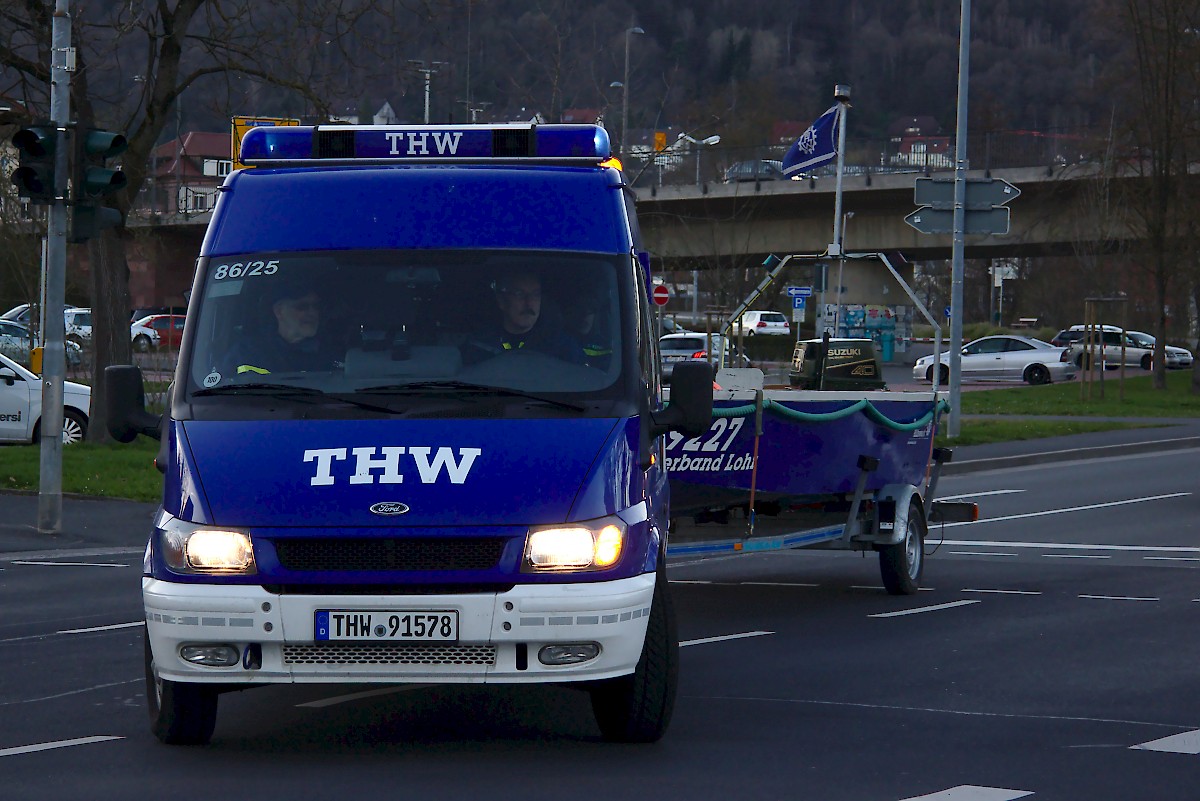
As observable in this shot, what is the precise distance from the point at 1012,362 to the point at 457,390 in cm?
5104

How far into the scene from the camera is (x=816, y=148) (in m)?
27.9

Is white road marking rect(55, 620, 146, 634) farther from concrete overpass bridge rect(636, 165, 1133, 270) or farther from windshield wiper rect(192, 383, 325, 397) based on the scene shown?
concrete overpass bridge rect(636, 165, 1133, 270)

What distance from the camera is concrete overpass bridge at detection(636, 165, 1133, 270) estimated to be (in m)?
57.7

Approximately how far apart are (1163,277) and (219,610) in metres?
44.9

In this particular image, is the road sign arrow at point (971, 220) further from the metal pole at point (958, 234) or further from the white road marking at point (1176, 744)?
the white road marking at point (1176, 744)

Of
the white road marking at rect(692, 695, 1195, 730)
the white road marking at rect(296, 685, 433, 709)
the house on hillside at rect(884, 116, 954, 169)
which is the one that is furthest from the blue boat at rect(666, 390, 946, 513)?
the house on hillside at rect(884, 116, 954, 169)

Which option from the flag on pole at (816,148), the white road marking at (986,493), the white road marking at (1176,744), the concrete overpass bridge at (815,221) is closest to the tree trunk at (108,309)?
the flag on pole at (816,148)

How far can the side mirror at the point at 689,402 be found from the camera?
24.6 ft

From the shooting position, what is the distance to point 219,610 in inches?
257

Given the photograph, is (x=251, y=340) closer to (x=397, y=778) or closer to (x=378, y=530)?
(x=378, y=530)

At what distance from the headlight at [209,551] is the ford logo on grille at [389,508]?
→ 46cm

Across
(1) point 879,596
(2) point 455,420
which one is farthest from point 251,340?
(1) point 879,596

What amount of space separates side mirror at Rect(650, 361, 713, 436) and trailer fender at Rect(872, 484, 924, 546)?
4824 mm

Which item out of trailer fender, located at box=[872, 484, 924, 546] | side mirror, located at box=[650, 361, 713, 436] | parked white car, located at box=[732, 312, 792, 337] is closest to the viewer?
side mirror, located at box=[650, 361, 713, 436]
